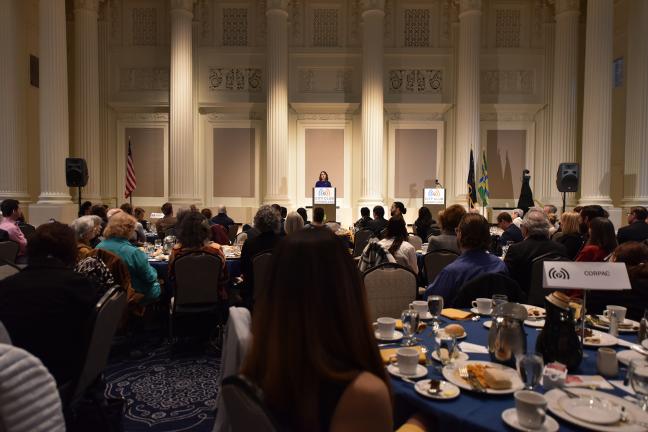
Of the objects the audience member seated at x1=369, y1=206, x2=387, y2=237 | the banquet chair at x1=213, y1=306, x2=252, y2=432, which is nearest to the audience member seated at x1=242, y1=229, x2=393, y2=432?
the banquet chair at x1=213, y1=306, x2=252, y2=432

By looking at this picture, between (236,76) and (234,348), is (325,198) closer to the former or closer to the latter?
(236,76)

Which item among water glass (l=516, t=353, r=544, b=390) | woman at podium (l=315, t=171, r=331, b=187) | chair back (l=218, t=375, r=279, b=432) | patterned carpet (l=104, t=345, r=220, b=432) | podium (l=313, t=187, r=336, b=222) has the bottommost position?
patterned carpet (l=104, t=345, r=220, b=432)

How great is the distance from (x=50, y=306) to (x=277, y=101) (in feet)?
36.2

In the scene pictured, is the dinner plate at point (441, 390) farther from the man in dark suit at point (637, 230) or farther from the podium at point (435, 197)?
the podium at point (435, 197)

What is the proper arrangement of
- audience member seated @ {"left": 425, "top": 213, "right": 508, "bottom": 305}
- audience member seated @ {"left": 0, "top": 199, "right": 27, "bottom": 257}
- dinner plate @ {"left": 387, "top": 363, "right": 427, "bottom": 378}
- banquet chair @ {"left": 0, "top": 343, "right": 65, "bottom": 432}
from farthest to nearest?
audience member seated @ {"left": 0, "top": 199, "right": 27, "bottom": 257}
audience member seated @ {"left": 425, "top": 213, "right": 508, "bottom": 305}
dinner plate @ {"left": 387, "top": 363, "right": 427, "bottom": 378}
banquet chair @ {"left": 0, "top": 343, "right": 65, "bottom": 432}

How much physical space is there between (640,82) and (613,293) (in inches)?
407

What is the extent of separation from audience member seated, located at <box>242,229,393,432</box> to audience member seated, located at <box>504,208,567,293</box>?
3504 mm

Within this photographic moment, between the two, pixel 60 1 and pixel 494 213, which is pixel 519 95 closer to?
pixel 494 213

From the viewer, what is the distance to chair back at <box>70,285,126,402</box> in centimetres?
237

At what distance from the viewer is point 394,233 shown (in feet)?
15.2

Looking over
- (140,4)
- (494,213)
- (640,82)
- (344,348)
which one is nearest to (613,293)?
(344,348)

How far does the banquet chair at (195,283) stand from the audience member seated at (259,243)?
1.17 ft

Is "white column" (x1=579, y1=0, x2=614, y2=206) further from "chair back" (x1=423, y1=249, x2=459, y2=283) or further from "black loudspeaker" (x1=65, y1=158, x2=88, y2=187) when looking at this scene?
"black loudspeaker" (x1=65, y1=158, x2=88, y2=187)

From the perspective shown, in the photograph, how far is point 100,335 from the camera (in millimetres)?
2443
